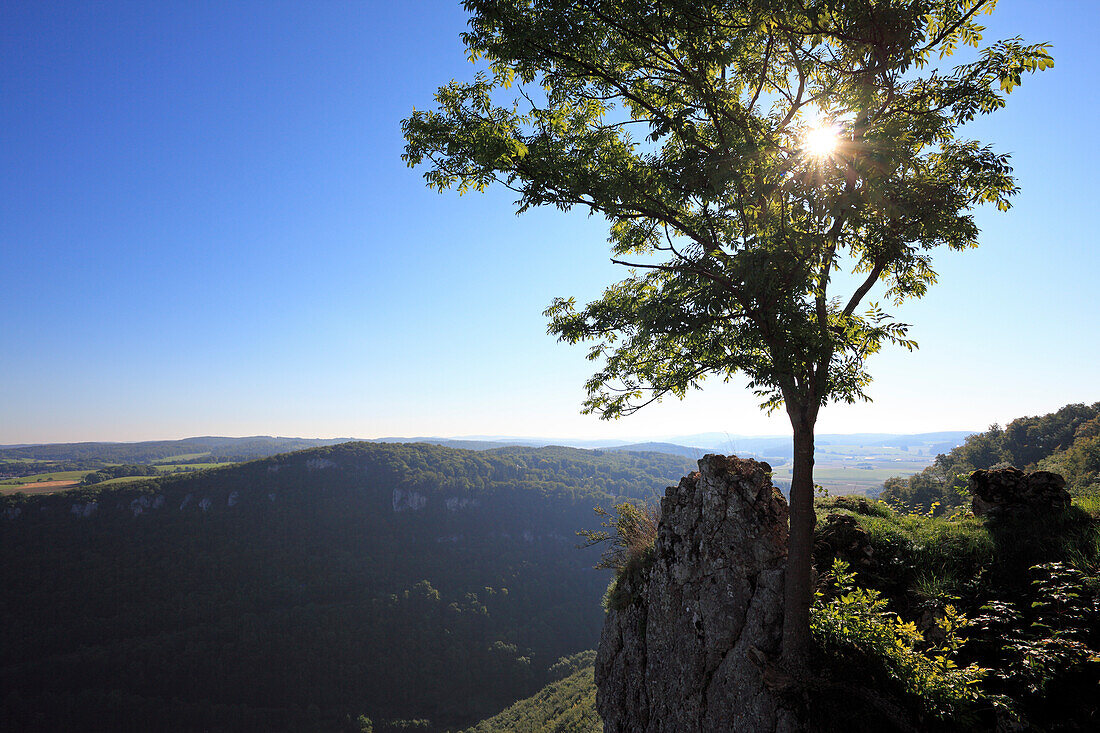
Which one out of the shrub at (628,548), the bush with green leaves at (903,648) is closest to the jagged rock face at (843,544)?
the bush with green leaves at (903,648)

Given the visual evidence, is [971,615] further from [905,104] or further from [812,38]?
[812,38]

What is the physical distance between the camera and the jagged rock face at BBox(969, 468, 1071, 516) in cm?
714

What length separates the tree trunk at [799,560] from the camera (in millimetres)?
5449

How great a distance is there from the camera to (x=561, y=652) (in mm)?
88125

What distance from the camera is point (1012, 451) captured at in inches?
1532

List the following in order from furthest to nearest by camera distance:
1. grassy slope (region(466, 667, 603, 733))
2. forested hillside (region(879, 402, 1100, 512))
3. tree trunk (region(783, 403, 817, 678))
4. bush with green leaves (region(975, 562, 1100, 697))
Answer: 1. grassy slope (region(466, 667, 603, 733))
2. forested hillside (region(879, 402, 1100, 512))
3. tree trunk (region(783, 403, 817, 678))
4. bush with green leaves (region(975, 562, 1100, 697))

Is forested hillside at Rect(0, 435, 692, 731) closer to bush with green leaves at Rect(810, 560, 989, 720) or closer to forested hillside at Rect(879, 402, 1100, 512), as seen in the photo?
forested hillside at Rect(879, 402, 1100, 512)

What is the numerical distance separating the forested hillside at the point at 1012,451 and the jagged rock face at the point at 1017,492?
28445 mm

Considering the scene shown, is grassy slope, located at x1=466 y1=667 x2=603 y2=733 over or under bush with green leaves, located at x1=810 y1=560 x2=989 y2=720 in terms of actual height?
under

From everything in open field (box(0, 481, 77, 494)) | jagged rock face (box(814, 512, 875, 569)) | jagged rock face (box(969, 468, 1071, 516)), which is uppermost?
jagged rock face (box(969, 468, 1071, 516))

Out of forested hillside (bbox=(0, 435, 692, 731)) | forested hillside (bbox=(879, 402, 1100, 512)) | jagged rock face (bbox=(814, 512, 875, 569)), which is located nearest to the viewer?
jagged rock face (bbox=(814, 512, 875, 569))

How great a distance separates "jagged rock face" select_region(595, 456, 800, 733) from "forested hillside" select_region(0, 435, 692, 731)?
84.6 metres

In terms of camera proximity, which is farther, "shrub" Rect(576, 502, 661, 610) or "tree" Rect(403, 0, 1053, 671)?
"shrub" Rect(576, 502, 661, 610)

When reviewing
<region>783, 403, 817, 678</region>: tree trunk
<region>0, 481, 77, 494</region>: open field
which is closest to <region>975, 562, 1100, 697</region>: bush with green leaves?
<region>783, 403, 817, 678</region>: tree trunk
